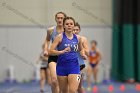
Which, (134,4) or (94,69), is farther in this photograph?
(134,4)

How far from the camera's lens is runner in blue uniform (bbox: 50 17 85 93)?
757 cm

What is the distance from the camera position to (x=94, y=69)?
1407 centimetres

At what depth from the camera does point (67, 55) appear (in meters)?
7.63

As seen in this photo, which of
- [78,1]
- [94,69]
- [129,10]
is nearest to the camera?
[78,1]

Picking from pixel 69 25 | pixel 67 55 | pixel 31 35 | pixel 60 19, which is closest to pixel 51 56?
pixel 60 19

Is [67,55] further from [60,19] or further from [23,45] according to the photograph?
[23,45]

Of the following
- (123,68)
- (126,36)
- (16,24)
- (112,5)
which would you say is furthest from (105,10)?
(16,24)

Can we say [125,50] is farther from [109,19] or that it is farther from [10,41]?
[10,41]

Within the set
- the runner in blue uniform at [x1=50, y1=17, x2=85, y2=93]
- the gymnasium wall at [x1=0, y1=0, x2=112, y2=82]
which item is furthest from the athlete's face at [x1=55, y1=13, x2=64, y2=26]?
the gymnasium wall at [x1=0, y1=0, x2=112, y2=82]

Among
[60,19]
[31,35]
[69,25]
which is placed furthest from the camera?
[31,35]

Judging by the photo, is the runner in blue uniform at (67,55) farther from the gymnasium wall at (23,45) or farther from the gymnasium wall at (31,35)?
the gymnasium wall at (23,45)

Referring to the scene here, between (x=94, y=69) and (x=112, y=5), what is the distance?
10.2 ft

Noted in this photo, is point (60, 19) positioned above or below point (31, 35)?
above

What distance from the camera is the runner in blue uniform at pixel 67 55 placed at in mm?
7566
